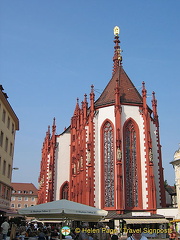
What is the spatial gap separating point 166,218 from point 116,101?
14.6 m

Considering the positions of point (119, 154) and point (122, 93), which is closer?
point (119, 154)

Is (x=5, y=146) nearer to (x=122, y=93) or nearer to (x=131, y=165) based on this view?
(x=131, y=165)

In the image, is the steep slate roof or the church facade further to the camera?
the steep slate roof

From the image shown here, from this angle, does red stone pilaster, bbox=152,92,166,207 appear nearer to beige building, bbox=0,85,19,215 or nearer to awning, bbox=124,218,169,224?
A: awning, bbox=124,218,169,224

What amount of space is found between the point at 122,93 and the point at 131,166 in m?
9.92

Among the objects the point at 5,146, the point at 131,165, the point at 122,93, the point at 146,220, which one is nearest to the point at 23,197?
the point at 122,93

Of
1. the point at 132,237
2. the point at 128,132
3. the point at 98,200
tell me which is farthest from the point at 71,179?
the point at 132,237

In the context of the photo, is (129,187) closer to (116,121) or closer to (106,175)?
(106,175)

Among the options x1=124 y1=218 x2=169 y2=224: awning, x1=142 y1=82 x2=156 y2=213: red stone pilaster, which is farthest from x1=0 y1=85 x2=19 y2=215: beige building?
x1=142 y1=82 x2=156 y2=213: red stone pilaster

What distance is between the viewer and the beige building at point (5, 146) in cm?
2964

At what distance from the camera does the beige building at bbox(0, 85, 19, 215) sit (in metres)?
29.6

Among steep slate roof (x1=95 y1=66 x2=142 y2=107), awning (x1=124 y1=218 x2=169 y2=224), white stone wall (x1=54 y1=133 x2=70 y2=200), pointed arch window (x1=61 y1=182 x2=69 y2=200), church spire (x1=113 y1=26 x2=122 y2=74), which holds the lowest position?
awning (x1=124 y1=218 x2=169 y2=224)

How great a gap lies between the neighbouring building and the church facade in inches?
2312

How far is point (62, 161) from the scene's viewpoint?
50469 mm
